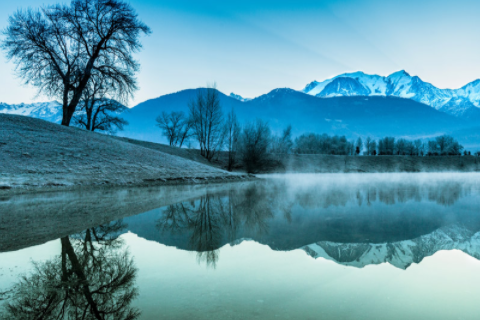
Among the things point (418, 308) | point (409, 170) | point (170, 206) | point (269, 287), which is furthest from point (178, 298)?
point (409, 170)

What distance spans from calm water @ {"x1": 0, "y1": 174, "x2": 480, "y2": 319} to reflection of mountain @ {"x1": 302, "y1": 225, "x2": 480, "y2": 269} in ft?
0.08

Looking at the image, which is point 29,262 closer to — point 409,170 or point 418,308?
point 418,308

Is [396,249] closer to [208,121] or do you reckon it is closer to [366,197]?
[366,197]

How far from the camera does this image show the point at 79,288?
374cm

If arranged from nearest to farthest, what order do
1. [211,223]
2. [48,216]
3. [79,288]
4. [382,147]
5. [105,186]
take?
[79,288] → [211,223] → [48,216] → [105,186] → [382,147]

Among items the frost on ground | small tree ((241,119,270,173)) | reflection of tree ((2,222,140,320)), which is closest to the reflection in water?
reflection of tree ((2,222,140,320))

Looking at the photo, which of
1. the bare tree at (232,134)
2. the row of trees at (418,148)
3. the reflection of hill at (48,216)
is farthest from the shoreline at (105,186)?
the row of trees at (418,148)

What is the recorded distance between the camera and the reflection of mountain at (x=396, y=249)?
5.19 metres

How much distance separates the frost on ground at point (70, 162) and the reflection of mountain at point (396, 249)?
1449cm

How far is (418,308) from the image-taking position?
3379 millimetres

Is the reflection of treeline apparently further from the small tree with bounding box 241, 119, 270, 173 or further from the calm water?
the small tree with bounding box 241, 119, 270, 173

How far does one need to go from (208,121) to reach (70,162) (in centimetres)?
3707

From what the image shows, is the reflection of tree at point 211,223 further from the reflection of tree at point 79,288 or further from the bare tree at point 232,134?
the bare tree at point 232,134

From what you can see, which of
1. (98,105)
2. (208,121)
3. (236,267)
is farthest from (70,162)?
(208,121)
